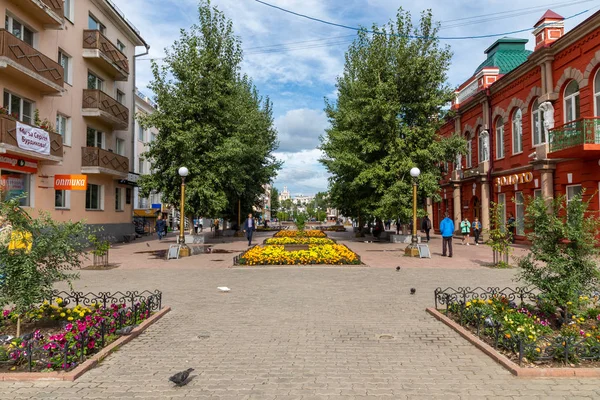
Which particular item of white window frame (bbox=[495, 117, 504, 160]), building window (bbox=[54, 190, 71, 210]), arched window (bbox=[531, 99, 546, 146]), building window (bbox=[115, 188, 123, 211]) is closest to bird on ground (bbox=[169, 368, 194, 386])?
building window (bbox=[54, 190, 71, 210])

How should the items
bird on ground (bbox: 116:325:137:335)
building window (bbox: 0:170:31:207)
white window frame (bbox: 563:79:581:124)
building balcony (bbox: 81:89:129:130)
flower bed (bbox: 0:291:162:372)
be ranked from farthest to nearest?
building balcony (bbox: 81:89:129:130) < white window frame (bbox: 563:79:581:124) < building window (bbox: 0:170:31:207) < bird on ground (bbox: 116:325:137:335) < flower bed (bbox: 0:291:162:372)

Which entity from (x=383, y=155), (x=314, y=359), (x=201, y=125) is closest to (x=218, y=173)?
(x=201, y=125)

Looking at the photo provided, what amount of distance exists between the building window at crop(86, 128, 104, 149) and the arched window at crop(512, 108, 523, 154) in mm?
23999

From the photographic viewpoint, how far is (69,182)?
64.6ft

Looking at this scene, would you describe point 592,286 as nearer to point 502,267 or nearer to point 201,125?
point 502,267

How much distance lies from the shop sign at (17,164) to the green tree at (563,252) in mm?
17893

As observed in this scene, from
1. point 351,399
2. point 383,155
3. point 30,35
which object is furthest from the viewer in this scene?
point 383,155

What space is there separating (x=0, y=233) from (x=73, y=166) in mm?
17792

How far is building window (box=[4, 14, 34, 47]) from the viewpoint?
17.3m

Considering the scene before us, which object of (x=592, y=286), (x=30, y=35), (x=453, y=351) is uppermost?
(x=30, y=35)

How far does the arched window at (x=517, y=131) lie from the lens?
24469 mm

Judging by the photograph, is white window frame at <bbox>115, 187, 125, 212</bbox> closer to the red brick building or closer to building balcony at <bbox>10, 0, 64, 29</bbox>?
building balcony at <bbox>10, 0, 64, 29</bbox>

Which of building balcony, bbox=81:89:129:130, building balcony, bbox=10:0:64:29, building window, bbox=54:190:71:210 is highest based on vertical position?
building balcony, bbox=10:0:64:29

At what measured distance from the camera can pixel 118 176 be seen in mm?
25359
